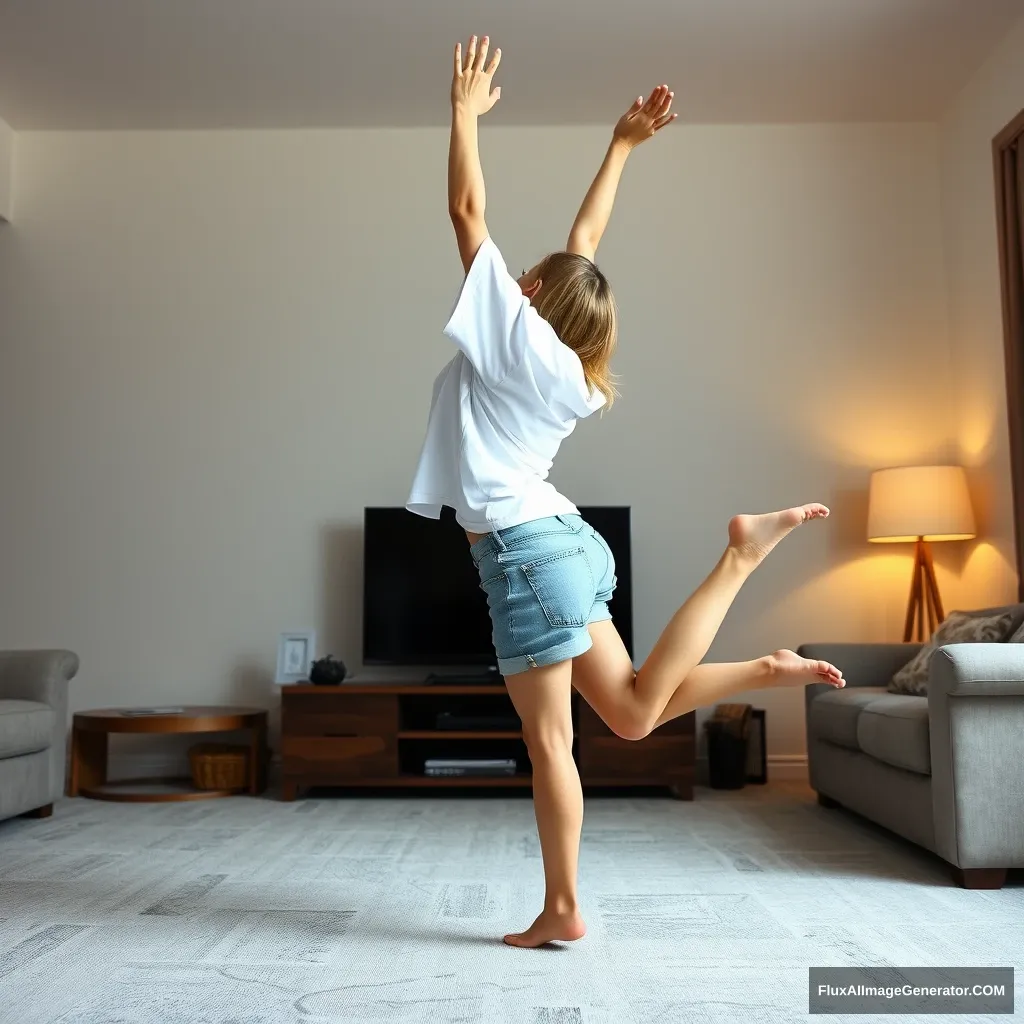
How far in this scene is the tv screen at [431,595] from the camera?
4543 mm

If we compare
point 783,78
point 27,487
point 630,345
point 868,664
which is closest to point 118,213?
point 27,487

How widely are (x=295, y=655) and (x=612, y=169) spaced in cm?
290

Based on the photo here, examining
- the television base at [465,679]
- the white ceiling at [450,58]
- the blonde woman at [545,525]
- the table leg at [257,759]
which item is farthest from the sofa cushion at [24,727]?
the white ceiling at [450,58]

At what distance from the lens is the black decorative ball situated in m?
4.32

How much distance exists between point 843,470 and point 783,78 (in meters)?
1.74

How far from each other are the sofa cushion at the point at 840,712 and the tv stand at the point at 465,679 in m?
1.25

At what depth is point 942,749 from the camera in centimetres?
270

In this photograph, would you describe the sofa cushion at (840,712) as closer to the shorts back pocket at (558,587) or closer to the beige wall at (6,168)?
the shorts back pocket at (558,587)

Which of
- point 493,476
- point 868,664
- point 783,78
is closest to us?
point 493,476

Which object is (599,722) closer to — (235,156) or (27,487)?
(27,487)

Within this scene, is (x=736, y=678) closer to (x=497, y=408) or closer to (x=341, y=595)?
(x=497, y=408)

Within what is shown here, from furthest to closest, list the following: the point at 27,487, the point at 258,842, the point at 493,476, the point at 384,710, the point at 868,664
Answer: the point at 27,487 < the point at 384,710 < the point at 868,664 < the point at 258,842 < the point at 493,476

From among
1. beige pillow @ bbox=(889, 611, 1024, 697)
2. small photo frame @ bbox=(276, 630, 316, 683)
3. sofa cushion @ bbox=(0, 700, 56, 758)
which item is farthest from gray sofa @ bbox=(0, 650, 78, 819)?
beige pillow @ bbox=(889, 611, 1024, 697)

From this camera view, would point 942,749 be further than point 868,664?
No
